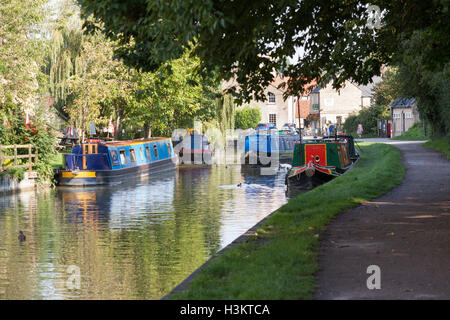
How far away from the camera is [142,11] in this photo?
1124cm

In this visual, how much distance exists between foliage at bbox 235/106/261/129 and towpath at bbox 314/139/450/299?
67.9 meters

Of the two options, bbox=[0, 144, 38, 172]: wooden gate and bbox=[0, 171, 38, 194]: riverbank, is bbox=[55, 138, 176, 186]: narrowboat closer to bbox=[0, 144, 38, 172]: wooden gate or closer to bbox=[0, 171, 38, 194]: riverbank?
bbox=[0, 171, 38, 194]: riverbank

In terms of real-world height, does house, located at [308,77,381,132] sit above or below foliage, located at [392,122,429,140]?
above

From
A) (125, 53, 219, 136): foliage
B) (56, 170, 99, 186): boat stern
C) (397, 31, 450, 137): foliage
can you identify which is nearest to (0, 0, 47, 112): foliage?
(56, 170, 99, 186): boat stern

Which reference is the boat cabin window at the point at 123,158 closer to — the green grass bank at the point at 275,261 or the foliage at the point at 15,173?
the foliage at the point at 15,173

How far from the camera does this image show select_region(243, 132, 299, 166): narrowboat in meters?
40.7

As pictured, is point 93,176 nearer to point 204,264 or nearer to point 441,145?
point 441,145

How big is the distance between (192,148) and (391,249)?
119ft

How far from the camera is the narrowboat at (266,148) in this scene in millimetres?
40688

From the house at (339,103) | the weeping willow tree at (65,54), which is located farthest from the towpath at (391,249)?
the house at (339,103)

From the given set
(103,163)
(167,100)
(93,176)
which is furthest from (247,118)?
(93,176)

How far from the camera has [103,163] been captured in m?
30.8

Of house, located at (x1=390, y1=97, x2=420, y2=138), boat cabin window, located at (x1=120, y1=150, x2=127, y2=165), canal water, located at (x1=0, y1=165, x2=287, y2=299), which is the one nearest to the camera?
canal water, located at (x1=0, y1=165, x2=287, y2=299)
